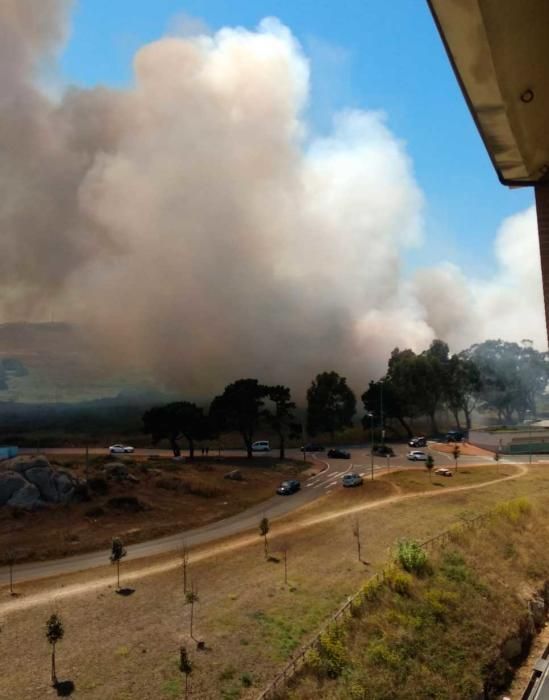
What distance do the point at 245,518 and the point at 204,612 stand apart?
22.5 m

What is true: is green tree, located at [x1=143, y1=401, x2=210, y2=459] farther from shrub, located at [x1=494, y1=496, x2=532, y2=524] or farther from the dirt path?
shrub, located at [x1=494, y1=496, x2=532, y2=524]

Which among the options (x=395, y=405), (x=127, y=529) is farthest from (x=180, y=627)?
(x=395, y=405)

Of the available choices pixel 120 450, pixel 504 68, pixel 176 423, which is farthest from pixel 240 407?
pixel 504 68

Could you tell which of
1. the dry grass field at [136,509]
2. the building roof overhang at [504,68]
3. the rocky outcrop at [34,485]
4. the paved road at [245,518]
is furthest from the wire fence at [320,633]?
the rocky outcrop at [34,485]

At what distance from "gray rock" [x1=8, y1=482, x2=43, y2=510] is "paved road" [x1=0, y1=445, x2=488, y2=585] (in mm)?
12397

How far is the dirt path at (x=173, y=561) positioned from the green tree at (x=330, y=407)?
4902cm

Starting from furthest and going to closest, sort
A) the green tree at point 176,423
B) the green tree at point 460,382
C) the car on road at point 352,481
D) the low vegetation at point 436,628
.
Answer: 1. the green tree at point 460,382
2. the green tree at point 176,423
3. the car on road at point 352,481
4. the low vegetation at point 436,628

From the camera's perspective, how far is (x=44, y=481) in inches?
2136

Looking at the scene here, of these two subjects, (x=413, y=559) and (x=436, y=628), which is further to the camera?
(x=413, y=559)

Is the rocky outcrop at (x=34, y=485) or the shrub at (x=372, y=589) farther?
the rocky outcrop at (x=34, y=485)

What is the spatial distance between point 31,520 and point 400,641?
1300 inches

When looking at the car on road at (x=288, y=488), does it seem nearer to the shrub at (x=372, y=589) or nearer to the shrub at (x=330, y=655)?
the shrub at (x=372, y=589)

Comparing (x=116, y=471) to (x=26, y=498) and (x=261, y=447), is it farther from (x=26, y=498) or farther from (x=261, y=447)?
(x=261, y=447)

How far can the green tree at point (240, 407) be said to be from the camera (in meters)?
87.6
